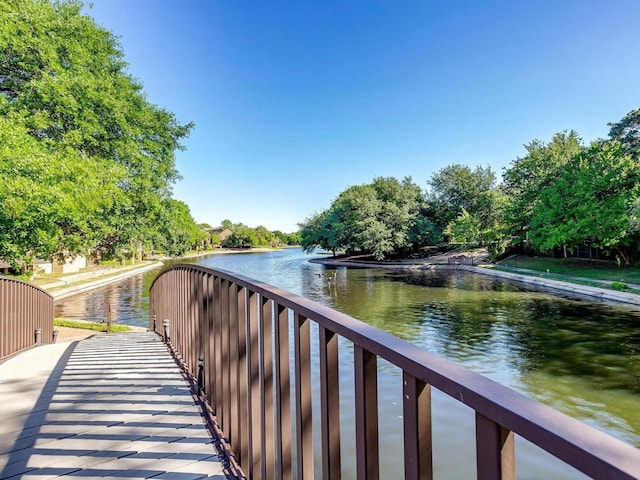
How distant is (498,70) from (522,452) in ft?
49.9

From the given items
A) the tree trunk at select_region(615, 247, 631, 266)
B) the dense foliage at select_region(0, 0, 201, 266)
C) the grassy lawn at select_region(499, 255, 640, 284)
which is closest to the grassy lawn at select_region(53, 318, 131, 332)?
the dense foliage at select_region(0, 0, 201, 266)

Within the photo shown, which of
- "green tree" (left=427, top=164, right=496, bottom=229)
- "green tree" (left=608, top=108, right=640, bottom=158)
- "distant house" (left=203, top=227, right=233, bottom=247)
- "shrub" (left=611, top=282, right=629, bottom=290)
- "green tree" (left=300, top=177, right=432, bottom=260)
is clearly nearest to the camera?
"shrub" (left=611, top=282, right=629, bottom=290)

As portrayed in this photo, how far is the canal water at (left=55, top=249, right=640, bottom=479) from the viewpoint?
4.32 m

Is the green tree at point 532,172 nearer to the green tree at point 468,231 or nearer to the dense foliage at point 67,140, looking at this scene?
the green tree at point 468,231

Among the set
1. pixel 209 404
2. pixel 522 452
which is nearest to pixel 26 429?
pixel 209 404

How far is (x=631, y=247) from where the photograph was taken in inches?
731

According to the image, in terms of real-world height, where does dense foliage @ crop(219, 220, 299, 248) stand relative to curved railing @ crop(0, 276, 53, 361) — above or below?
above

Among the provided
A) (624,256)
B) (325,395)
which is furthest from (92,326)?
(624,256)

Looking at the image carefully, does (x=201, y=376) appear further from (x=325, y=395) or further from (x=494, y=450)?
(x=494, y=450)

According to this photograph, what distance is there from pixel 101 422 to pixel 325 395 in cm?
189

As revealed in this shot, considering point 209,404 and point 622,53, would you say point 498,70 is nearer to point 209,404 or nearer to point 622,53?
point 622,53

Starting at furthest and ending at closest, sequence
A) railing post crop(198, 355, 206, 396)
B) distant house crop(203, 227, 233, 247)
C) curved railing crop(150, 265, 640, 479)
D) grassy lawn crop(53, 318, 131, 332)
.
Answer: distant house crop(203, 227, 233, 247)
grassy lawn crop(53, 318, 131, 332)
railing post crop(198, 355, 206, 396)
curved railing crop(150, 265, 640, 479)

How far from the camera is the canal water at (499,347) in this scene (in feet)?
14.2

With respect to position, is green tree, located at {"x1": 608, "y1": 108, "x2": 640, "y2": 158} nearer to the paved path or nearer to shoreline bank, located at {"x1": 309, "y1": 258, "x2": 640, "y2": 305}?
shoreline bank, located at {"x1": 309, "y1": 258, "x2": 640, "y2": 305}
